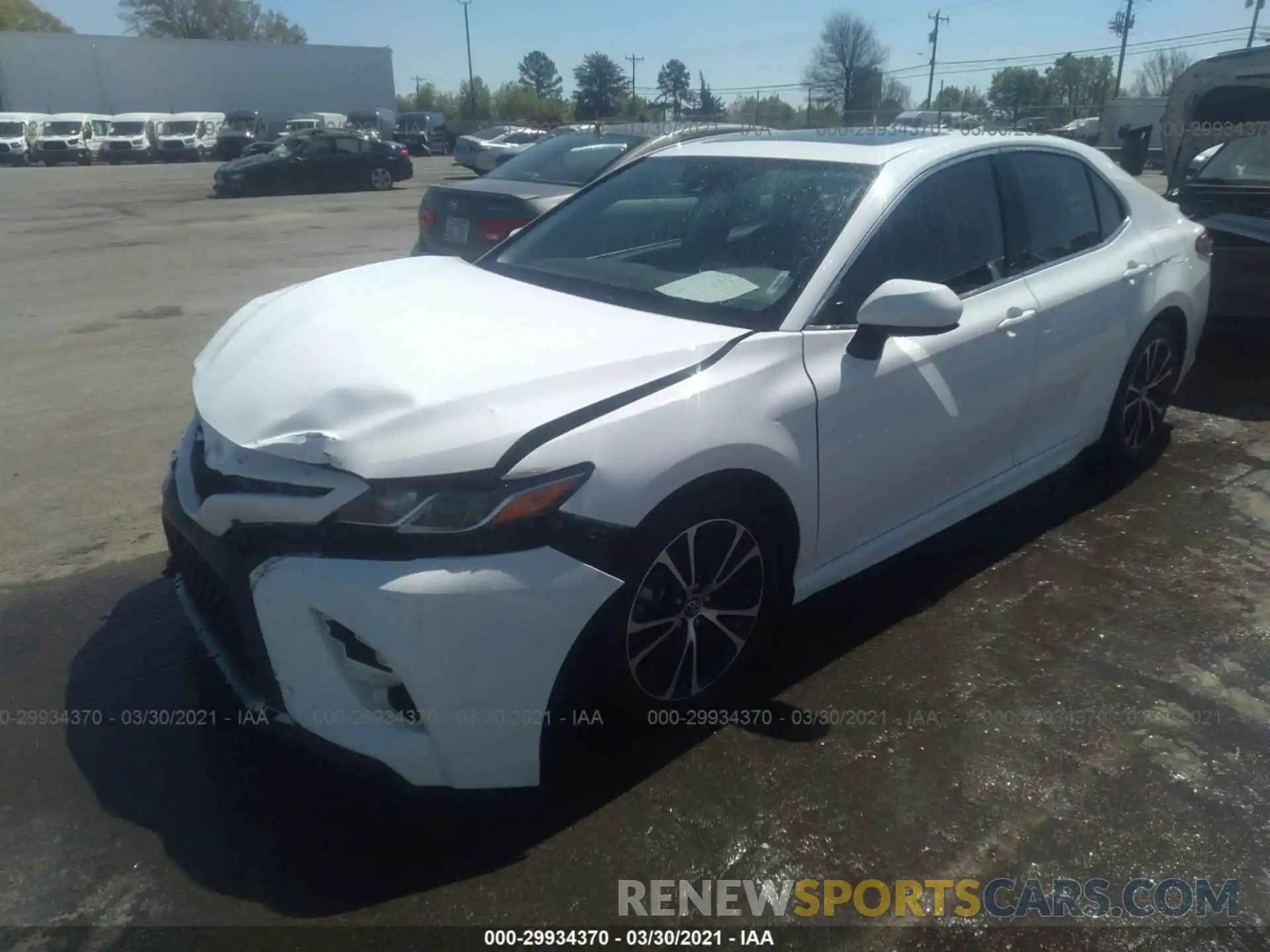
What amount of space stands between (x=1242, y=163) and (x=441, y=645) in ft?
24.8

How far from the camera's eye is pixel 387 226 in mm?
15914

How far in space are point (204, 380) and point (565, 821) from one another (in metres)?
1.73

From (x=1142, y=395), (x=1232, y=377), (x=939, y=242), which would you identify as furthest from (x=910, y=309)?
(x=1232, y=377)

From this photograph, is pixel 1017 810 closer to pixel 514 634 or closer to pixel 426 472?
pixel 514 634

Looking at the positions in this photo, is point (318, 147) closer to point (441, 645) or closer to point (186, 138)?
point (186, 138)

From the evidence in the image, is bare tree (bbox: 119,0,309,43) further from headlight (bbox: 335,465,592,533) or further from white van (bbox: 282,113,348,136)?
headlight (bbox: 335,465,592,533)

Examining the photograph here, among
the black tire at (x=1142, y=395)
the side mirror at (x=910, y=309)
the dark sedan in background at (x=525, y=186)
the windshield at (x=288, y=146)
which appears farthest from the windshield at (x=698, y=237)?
the windshield at (x=288, y=146)

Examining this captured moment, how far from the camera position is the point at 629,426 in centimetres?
250

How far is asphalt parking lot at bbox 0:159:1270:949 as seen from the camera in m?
2.42

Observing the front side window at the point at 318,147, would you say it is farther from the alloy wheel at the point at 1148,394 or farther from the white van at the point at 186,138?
the alloy wheel at the point at 1148,394

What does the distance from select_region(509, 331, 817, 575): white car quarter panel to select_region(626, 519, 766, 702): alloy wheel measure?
0.19m

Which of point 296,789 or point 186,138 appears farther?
point 186,138

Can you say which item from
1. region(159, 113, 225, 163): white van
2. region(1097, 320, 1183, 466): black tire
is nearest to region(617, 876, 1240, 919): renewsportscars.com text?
region(1097, 320, 1183, 466): black tire

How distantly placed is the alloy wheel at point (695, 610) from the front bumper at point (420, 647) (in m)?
0.26
